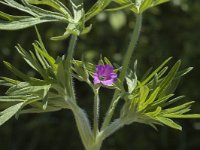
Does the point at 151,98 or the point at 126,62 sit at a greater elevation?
the point at 126,62

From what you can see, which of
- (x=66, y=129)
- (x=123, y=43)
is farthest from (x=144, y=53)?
(x=66, y=129)

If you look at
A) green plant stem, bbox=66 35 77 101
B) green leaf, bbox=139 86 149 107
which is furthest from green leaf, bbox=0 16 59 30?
green leaf, bbox=139 86 149 107

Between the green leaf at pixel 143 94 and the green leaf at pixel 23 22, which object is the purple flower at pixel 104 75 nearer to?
the green leaf at pixel 143 94

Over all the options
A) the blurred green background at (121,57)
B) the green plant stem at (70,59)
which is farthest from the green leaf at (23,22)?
the blurred green background at (121,57)

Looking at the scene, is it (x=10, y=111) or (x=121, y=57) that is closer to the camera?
(x=10, y=111)

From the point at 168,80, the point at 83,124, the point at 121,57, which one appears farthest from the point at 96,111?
the point at 121,57

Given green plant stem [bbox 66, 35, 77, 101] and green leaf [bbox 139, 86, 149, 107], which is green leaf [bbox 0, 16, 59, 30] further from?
green leaf [bbox 139, 86, 149, 107]

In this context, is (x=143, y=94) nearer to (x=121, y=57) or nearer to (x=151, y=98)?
(x=151, y=98)
